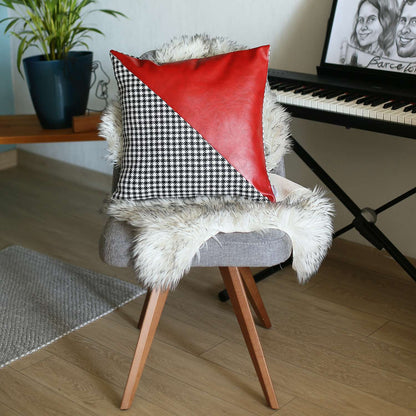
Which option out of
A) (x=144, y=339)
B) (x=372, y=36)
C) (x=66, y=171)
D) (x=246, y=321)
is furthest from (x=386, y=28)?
(x=66, y=171)

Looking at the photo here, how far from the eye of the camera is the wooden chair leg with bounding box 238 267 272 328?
1883mm

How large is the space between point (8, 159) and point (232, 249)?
2.36 meters

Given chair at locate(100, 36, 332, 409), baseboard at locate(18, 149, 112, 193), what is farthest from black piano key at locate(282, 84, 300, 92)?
baseboard at locate(18, 149, 112, 193)

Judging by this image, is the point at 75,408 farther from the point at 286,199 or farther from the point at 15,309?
the point at 286,199

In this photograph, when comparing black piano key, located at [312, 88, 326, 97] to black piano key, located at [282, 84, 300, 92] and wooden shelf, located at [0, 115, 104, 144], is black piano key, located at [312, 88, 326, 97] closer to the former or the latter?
black piano key, located at [282, 84, 300, 92]

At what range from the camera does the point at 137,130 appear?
1.63 metres

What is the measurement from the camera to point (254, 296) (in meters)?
1.93

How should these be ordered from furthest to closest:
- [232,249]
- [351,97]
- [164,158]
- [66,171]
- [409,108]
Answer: [66,171] → [351,97] → [409,108] → [164,158] → [232,249]

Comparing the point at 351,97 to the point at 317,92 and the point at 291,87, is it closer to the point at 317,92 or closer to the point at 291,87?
the point at 317,92

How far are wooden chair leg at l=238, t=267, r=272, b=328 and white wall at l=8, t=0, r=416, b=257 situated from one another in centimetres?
65

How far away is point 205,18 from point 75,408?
1.66 m

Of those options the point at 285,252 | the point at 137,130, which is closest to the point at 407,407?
the point at 285,252

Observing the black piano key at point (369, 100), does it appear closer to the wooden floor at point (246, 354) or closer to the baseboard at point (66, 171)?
the wooden floor at point (246, 354)

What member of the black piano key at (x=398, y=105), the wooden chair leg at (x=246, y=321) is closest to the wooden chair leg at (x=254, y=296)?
the wooden chair leg at (x=246, y=321)
